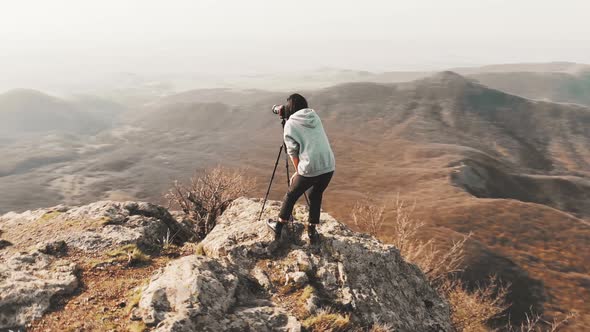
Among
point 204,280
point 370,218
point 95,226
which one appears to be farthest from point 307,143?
point 370,218

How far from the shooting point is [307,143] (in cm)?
657

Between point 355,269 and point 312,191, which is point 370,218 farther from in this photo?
point 312,191

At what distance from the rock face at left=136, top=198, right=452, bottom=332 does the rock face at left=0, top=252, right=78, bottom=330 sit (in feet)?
5.14

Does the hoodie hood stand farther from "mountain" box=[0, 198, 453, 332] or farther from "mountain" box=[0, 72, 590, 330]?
"mountain" box=[0, 72, 590, 330]

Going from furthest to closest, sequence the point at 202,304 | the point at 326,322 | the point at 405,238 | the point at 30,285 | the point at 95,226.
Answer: the point at 405,238 → the point at 95,226 → the point at 30,285 → the point at 326,322 → the point at 202,304

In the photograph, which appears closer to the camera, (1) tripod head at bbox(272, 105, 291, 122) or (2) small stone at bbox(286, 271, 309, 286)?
(2) small stone at bbox(286, 271, 309, 286)

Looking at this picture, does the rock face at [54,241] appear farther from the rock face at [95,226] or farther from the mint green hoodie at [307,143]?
the mint green hoodie at [307,143]

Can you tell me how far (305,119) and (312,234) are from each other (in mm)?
2402

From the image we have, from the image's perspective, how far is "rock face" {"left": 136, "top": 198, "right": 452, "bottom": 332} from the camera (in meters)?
5.36

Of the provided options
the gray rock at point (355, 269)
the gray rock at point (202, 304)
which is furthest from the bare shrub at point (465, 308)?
the gray rock at point (202, 304)

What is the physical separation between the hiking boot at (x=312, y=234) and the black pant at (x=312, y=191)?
0.17 m

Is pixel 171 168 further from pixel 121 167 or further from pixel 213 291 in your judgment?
pixel 213 291

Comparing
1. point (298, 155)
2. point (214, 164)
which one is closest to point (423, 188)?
point (214, 164)

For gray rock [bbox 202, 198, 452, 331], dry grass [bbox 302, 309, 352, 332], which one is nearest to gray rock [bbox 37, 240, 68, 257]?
gray rock [bbox 202, 198, 452, 331]
